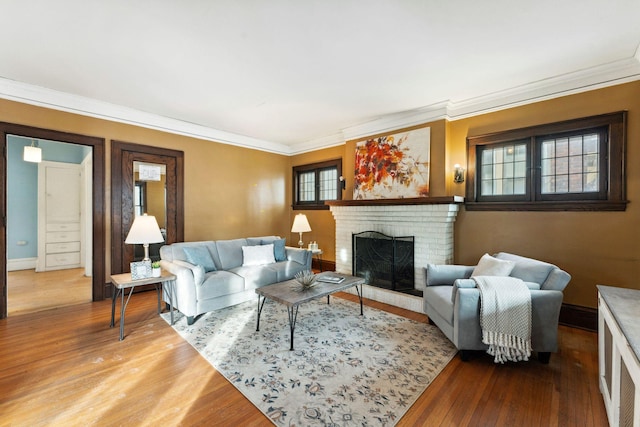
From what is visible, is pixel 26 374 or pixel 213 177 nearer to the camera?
pixel 26 374

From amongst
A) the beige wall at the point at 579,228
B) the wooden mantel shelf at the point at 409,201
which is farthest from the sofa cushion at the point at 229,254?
the beige wall at the point at 579,228

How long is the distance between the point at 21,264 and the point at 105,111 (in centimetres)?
413

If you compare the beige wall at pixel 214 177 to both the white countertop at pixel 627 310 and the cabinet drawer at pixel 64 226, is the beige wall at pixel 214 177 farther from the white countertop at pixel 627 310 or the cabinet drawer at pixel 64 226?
the white countertop at pixel 627 310

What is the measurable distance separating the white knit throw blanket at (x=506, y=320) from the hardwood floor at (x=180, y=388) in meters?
0.16

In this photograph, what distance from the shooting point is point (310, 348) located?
255 centimetres

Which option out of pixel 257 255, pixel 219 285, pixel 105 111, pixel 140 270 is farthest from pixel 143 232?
pixel 105 111

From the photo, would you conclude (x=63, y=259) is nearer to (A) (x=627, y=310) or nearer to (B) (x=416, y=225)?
(B) (x=416, y=225)

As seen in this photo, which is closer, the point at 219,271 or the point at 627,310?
the point at 627,310

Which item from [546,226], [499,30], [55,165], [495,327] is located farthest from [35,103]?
[546,226]

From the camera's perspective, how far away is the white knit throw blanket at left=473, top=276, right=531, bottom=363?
220 cm

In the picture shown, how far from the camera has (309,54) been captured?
2625 millimetres

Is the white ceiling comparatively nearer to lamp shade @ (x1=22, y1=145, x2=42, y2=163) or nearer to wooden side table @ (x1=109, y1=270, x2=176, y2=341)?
lamp shade @ (x1=22, y1=145, x2=42, y2=163)

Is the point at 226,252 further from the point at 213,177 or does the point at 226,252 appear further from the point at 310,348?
the point at 310,348

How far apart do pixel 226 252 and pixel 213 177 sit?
171cm
